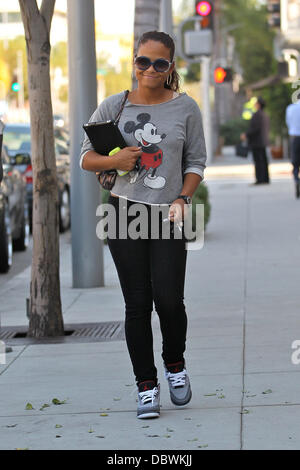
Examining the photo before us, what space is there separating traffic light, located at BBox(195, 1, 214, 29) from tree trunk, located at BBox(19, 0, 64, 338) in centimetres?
1551

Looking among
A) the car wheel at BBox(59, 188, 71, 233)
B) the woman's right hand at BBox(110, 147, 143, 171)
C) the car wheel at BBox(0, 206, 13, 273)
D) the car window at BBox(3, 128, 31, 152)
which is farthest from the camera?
the car window at BBox(3, 128, 31, 152)

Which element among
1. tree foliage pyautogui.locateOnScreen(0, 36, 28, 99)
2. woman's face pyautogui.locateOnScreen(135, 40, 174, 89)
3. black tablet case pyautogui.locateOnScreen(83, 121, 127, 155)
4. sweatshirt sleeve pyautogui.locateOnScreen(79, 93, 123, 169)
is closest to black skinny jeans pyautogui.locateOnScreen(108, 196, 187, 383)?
black tablet case pyautogui.locateOnScreen(83, 121, 127, 155)

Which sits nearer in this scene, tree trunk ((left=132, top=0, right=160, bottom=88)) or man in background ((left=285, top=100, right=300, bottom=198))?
tree trunk ((left=132, top=0, right=160, bottom=88))

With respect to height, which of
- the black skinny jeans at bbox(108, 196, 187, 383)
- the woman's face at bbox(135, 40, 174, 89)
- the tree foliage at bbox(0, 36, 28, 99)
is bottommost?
the tree foliage at bbox(0, 36, 28, 99)

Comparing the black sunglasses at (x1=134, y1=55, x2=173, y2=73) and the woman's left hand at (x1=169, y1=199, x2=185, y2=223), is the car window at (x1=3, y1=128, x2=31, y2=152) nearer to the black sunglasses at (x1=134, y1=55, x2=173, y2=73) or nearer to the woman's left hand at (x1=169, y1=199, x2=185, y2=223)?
the black sunglasses at (x1=134, y1=55, x2=173, y2=73)

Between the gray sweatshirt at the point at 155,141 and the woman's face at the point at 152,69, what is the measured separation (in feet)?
0.36

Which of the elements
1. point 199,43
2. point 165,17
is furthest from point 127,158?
point 199,43

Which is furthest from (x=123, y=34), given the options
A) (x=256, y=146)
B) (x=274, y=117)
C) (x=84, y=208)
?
(x=84, y=208)

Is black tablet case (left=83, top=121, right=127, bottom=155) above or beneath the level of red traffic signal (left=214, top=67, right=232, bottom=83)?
above

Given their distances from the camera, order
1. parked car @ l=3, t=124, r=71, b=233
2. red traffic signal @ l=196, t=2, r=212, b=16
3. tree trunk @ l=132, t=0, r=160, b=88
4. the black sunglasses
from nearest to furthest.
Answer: the black sunglasses < tree trunk @ l=132, t=0, r=160, b=88 < parked car @ l=3, t=124, r=71, b=233 < red traffic signal @ l=196, t=2, r=212, b=16

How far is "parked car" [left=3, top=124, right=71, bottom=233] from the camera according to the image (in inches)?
681

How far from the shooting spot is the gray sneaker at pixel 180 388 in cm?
587

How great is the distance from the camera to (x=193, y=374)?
22.1ft

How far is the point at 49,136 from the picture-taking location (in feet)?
26.8
